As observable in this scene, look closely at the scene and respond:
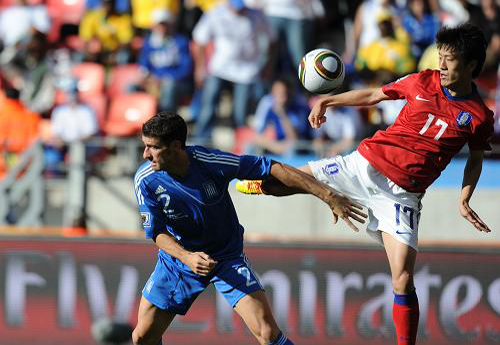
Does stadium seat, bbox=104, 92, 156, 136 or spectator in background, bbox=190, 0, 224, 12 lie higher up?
spectator in background, bbox=190, 0, 224, 12

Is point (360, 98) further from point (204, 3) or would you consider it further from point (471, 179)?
point (204, 3)

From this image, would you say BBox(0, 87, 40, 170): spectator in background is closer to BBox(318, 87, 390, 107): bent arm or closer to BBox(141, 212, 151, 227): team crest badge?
BBox(141, 212, 151, 227): team crest badge

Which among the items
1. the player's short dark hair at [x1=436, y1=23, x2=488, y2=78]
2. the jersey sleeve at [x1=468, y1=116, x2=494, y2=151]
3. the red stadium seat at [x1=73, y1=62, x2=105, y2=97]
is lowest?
the red stadium seat at [x1=73, y1=62, x2=105, y2=97]

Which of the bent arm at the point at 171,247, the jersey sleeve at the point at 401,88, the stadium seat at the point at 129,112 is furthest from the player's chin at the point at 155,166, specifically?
the stadium seat at the point at 129,112

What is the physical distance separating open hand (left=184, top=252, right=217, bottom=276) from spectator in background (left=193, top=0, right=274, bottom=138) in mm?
5846

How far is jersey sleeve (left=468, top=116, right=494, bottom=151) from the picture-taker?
671 cm

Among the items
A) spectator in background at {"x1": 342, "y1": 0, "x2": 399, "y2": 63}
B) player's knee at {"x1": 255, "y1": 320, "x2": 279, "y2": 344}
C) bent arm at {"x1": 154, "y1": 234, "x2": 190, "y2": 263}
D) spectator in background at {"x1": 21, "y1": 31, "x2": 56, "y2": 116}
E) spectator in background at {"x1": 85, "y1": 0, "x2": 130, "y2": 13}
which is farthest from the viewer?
spectator in background at {"x1": 85, "y1": 0, "x2": 130, "y2": 13}

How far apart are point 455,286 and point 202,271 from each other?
404cm

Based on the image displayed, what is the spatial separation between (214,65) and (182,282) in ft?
19.3

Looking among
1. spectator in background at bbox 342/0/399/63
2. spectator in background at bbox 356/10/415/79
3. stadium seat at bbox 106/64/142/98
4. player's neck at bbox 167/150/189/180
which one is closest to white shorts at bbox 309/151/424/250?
player's neck at bbox 167/150/189/180

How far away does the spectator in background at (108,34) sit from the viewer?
1317cm

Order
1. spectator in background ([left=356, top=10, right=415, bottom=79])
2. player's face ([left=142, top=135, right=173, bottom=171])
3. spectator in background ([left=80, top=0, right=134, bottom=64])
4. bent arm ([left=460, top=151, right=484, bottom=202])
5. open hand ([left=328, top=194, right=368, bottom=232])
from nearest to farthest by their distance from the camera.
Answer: open hand ([left=328, top=194, right=368, bottom=232]) < player's face ([left=142, top=135, right=173, bottom=171]) < bent arm ([left=460, top=151, right=484, bottom=202]) < spectator in background ([left=356, top=10, right=415, bottom=79]) < spectator in background ([left=80, top=0, right=134, bottom=64])

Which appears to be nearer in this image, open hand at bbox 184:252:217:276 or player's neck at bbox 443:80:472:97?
open hand at bbox 184:252:217:276

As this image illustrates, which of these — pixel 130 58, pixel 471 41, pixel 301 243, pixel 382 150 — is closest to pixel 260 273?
pixel 301 243
